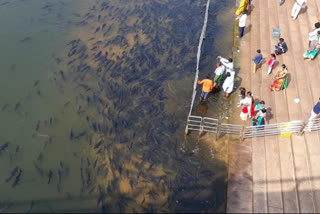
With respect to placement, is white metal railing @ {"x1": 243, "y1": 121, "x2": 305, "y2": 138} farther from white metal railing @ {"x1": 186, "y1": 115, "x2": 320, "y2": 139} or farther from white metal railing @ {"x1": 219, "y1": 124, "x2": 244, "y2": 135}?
white metal railing @ {"x1": 219, "y1": 124, "x2": 244, "y2": 135}

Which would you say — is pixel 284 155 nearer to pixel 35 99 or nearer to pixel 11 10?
pixel 35 99

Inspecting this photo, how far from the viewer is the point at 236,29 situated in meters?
21.0

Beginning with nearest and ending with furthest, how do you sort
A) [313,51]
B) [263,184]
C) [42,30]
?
[263,184]
[313,51]
[42,30]

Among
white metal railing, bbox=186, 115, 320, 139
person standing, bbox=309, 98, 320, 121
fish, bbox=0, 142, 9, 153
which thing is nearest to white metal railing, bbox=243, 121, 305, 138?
white metal railing, bbox=186, 115, 320, 139

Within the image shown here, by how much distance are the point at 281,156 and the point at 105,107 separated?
9991 millimetres

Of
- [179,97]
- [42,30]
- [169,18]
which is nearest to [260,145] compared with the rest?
[179,97]

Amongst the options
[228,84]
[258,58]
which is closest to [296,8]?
[258,58]

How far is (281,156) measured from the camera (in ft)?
42.7

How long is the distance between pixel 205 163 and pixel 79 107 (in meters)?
8.36

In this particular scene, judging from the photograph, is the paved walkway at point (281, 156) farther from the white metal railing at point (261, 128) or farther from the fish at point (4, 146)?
the fish at point (4, 146)

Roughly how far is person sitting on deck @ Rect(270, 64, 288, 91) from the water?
142 inches

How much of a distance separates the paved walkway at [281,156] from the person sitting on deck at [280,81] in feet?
1.10

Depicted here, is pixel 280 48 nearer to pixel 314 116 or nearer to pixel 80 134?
pixel 314 116

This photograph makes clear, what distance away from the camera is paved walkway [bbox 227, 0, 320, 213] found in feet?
38.5
